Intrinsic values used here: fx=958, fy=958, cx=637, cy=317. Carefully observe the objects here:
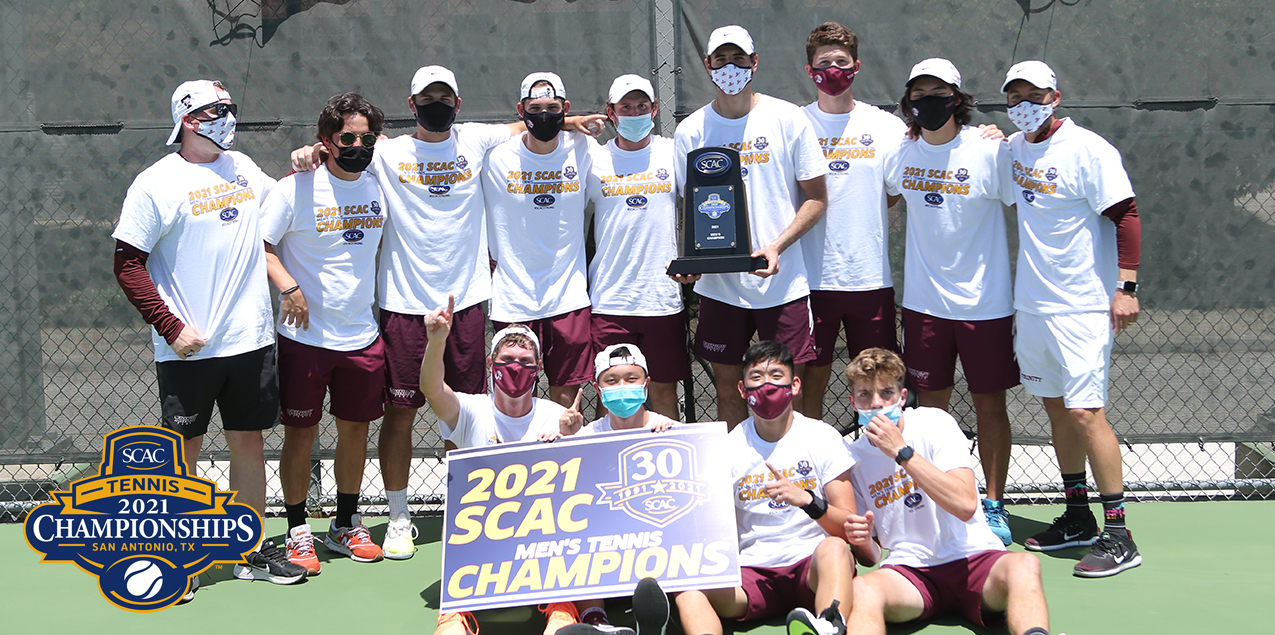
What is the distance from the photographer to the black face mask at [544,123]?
185 inches

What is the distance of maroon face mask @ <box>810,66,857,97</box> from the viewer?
15.6ft

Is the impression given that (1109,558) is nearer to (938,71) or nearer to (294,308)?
(938,71)

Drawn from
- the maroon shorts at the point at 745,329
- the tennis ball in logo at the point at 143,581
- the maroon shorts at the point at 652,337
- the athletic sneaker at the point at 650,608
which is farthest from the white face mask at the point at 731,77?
the tennis ball in logo at the point at 143,581

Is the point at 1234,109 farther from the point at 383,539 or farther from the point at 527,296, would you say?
the point at 383,539

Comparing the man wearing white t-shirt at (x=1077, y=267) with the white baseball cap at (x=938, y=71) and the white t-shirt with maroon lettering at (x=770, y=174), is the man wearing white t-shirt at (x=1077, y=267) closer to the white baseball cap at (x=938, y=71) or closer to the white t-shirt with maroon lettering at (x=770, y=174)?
the white baseball cap at (x=938, y=71)

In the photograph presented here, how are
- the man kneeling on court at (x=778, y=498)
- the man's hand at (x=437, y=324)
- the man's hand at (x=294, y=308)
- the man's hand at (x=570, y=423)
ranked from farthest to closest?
the man's hand at (x=294, y=308) → the man's hand at (x=570, y=423) → the man's hand at (x=437, y=324) → the man kneeling on court at (x=778, y=498)

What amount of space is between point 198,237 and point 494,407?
157 cm

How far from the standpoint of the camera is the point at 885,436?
11.7 feet

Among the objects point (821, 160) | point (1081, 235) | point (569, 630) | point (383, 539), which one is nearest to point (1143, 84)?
point (1081, 235)

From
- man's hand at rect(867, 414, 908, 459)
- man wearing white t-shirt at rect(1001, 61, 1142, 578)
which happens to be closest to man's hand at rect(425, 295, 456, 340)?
man's hand at rect(867, 414, 908, 459)

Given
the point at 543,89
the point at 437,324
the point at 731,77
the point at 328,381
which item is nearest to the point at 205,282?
the point at 328,381

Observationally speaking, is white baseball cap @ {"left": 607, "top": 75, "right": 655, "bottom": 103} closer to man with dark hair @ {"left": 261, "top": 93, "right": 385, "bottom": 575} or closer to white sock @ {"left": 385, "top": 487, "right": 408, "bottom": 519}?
man with dark hair @ {"left": 261, "top": 93, "right": 385, "bottom": 575}

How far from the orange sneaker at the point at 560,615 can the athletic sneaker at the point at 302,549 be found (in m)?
1.43

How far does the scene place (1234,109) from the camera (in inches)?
205
